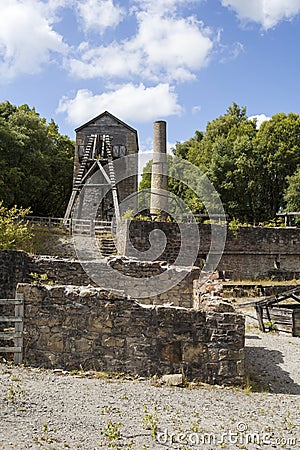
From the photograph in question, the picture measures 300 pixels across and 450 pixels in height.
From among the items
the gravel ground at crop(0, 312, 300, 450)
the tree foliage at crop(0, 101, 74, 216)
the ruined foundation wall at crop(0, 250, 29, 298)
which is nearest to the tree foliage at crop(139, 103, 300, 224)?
the tree foliage at crop(0, 101, 74, 216)

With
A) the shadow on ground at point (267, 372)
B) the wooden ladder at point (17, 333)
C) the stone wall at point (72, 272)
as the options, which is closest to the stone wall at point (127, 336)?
the wooden ladder at point (17, 333)

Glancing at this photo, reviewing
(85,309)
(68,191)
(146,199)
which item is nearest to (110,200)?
(146,199)

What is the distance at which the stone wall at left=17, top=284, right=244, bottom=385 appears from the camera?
738 centimetres

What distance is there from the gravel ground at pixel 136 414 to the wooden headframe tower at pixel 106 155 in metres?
24.0

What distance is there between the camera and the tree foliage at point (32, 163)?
105 feet

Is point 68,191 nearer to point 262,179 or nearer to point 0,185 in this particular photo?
Answer: point 0,185

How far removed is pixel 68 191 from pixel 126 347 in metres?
35.1

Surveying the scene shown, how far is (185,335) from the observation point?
24.4 feet

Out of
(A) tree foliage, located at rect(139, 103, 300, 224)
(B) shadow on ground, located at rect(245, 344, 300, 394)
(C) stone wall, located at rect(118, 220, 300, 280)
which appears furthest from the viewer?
(A) tree foliage, located at rect(139, 103, 300, 224)

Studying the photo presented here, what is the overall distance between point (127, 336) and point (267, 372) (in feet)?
9.97

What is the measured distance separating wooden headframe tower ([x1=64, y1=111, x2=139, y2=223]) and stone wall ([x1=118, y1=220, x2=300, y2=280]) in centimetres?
929
